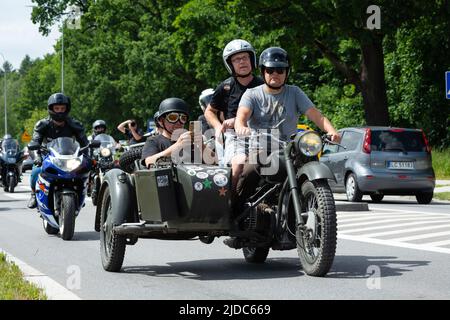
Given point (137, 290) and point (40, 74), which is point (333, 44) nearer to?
point (137, 290)

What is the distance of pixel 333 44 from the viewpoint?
33375 mm

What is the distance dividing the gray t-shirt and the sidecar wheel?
→ 1313 millimetres

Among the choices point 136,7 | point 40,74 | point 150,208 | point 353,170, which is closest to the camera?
point 150,208

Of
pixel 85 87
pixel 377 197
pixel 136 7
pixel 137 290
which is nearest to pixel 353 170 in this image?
pixel 377 197

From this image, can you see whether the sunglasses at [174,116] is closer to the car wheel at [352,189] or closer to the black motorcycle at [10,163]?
the car wheel at [352,189]

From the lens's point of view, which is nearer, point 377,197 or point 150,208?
point 150,208

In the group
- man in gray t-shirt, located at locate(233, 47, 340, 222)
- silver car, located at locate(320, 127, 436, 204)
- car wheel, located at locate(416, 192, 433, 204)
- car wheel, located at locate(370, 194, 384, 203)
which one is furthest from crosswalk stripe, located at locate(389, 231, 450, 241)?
car wheel, located at locate(370, 194, 384, 203)

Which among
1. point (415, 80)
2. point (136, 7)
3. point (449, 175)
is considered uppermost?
point (136, 7)

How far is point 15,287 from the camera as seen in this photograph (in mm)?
7230

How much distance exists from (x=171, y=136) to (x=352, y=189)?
12359mm

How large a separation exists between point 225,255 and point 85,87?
50425mm

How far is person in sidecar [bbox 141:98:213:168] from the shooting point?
855cm

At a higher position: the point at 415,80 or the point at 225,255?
the point at 415,80

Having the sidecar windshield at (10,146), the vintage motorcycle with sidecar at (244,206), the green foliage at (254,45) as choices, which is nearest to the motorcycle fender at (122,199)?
the vintage motorcycle with sidecar at (244,206)
